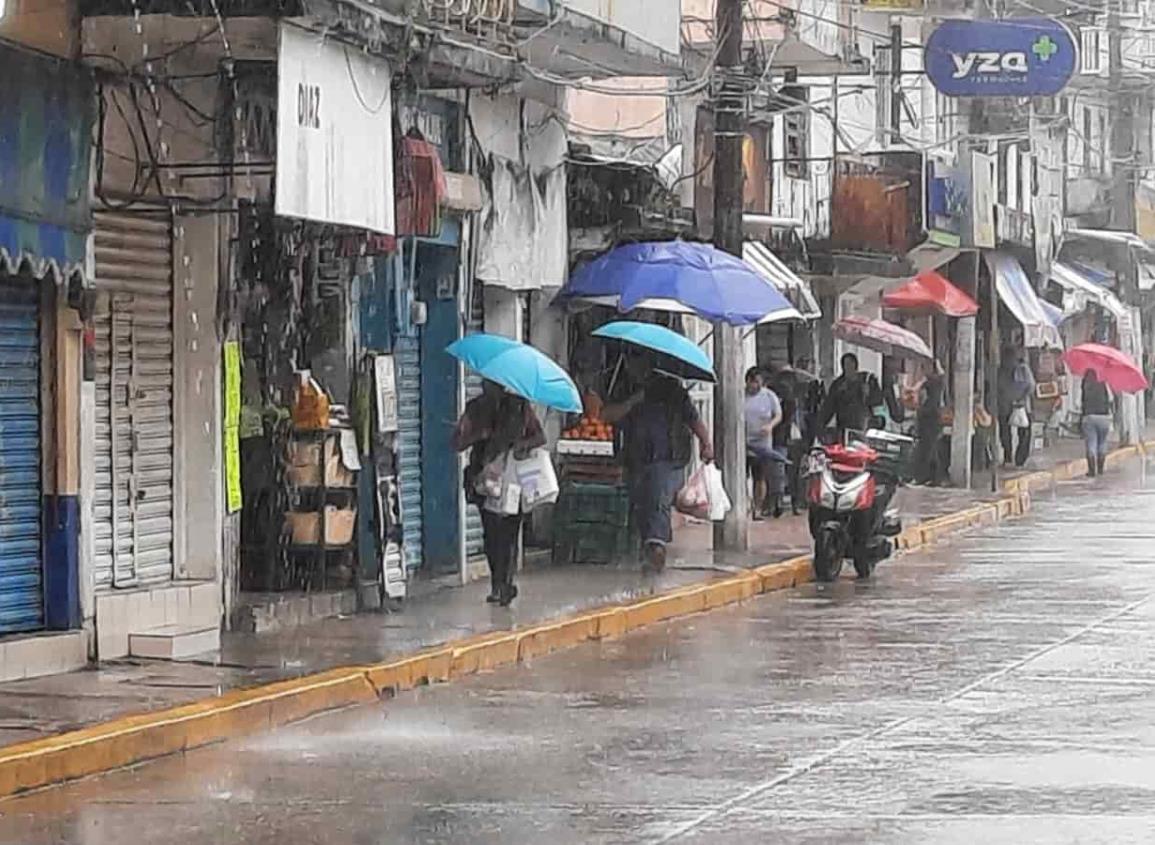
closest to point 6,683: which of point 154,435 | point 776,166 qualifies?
point 154,435

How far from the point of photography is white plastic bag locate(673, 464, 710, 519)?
73.6ft

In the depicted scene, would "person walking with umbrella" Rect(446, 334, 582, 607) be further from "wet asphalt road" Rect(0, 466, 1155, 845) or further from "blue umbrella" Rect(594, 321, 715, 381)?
"blue umbrella" Rect(594, 321, 715, 381)

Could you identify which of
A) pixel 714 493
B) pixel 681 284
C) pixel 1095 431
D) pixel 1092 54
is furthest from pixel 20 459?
pixel 1092 54

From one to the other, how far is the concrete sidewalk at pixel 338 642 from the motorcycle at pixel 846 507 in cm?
65

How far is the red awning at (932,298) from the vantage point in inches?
1325

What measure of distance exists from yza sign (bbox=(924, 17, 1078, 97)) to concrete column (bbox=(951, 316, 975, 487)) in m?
5.10

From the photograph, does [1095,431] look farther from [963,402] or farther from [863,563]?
[863,563]

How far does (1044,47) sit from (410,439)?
38.0 ft

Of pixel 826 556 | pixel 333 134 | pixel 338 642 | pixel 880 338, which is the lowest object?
pixel 338 642

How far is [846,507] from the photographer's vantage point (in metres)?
22.9

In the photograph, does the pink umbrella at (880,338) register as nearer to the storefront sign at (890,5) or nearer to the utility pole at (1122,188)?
the storefront sign at (890,5)

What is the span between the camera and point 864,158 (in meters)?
33.7

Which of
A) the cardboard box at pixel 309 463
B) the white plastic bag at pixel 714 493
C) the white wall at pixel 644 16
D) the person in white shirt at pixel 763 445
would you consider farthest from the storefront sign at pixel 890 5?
the cardboard box at pixel 309 463

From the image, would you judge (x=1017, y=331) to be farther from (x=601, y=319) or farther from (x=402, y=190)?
(x=402, y=190)
